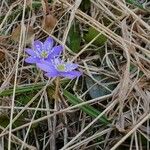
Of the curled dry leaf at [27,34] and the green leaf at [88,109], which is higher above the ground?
the curled dry leaf at [27,34]

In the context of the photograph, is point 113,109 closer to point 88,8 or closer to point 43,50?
point 43,50

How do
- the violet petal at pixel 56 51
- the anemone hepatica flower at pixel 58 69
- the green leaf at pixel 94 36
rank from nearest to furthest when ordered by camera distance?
1. the anemone hepatica flower at pixel 58 69
2. the violet petal at pixel 56 51
3. the green leaf at pixel 94 36

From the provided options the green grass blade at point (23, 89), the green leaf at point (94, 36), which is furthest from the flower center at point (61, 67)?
the green leaf at point (94, 36)

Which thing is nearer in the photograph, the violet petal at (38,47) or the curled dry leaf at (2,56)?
the violet petal at (38,47)

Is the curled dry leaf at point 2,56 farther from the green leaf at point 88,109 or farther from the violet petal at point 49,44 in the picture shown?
the green leaf at point 88,109

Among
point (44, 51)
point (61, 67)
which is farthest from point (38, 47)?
point (61, 67)

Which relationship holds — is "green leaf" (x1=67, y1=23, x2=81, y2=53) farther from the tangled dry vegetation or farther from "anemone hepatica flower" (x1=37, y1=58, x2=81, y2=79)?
"anemone hepatica flower" (x1=37, y1=58, x2=81, y2=79)

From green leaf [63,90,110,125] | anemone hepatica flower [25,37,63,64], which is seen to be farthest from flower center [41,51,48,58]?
green leaf [63,90,110,125]

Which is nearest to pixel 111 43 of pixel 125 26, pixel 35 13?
pixel 125 26
